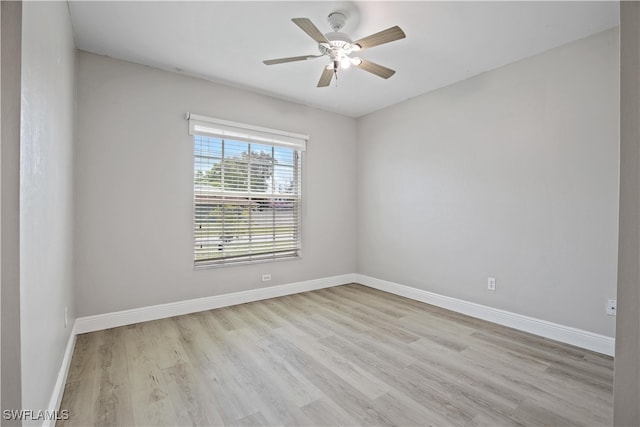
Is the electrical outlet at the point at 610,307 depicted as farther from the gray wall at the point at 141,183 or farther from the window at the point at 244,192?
the gray wall at the point at 141,183

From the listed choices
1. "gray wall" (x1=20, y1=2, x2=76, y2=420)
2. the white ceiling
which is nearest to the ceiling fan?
the white ceiling

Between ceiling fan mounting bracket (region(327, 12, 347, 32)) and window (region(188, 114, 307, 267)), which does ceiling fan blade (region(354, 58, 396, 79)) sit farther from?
window (region(188, 114, 307, 267))

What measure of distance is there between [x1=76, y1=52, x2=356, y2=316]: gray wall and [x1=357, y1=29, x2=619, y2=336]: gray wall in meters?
1.85

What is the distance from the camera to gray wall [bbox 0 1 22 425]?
38.1 inches

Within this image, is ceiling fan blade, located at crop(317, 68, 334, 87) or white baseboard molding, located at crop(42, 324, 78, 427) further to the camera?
ceiling fan blade, located at crop(317, 68, 334, 87)

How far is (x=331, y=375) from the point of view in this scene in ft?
6.79

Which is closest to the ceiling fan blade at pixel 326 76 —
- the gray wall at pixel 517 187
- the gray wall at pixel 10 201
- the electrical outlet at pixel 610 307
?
the gray wall at pixel 517 187

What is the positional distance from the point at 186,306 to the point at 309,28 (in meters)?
2.95

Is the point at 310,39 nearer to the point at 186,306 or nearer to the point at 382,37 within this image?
the point at 382,37

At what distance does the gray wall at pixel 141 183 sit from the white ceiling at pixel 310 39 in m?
0.25

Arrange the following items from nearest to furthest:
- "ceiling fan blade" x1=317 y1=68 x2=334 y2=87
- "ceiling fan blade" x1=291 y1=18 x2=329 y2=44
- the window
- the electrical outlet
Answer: "ceiling fan blade" x1=291 y1=18 x2=329 y2=44, the electrical outlet, "ceiling fan blade" x1=317 y1=68 x2=334 y2=87, the window

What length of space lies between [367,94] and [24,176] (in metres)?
3.49

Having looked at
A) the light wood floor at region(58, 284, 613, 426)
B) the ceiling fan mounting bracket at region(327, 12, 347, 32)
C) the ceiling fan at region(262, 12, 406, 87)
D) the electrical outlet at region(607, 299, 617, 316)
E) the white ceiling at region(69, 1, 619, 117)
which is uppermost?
the white ceiling at region(69, 1, 619, 117)

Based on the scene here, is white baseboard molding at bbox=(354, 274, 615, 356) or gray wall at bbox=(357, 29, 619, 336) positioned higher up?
gray wall at bbox=(357, 29, 619, 336)
